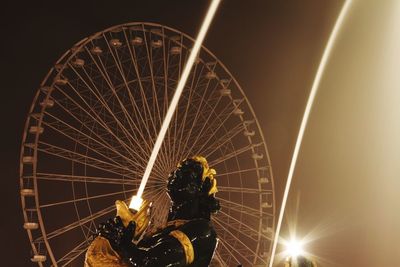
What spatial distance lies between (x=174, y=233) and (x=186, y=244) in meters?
0.07

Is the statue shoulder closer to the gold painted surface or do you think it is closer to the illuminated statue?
the illuminated statue

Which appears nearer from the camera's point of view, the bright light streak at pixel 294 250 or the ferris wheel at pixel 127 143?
the bright light streak at pixel 294 250

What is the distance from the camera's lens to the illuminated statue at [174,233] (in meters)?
2.13

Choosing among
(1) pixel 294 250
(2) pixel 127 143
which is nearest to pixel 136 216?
(1) pixel 294 250

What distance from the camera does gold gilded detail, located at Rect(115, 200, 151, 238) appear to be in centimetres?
223

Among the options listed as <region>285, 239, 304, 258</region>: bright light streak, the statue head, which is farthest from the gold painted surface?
<region>285, 239, 304, 258</region>: bright light streak

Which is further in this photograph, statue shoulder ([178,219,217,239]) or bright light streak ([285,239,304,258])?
bright light streak ([285,239,304,258])

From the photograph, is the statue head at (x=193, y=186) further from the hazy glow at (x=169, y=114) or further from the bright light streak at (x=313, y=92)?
the bright light streak at (x=313, y=92)

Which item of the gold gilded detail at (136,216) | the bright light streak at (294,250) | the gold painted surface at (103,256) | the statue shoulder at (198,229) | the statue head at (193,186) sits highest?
the statue head at (193,186)

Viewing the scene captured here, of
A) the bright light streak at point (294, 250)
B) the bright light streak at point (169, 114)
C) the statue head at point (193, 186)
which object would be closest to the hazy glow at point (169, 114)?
the bright light streak at point (169, 114)

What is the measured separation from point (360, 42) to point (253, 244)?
4.57m

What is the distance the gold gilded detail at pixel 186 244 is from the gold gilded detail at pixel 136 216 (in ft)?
0.39

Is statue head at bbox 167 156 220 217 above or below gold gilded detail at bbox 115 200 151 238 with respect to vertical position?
above

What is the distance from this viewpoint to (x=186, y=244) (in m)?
2.29
